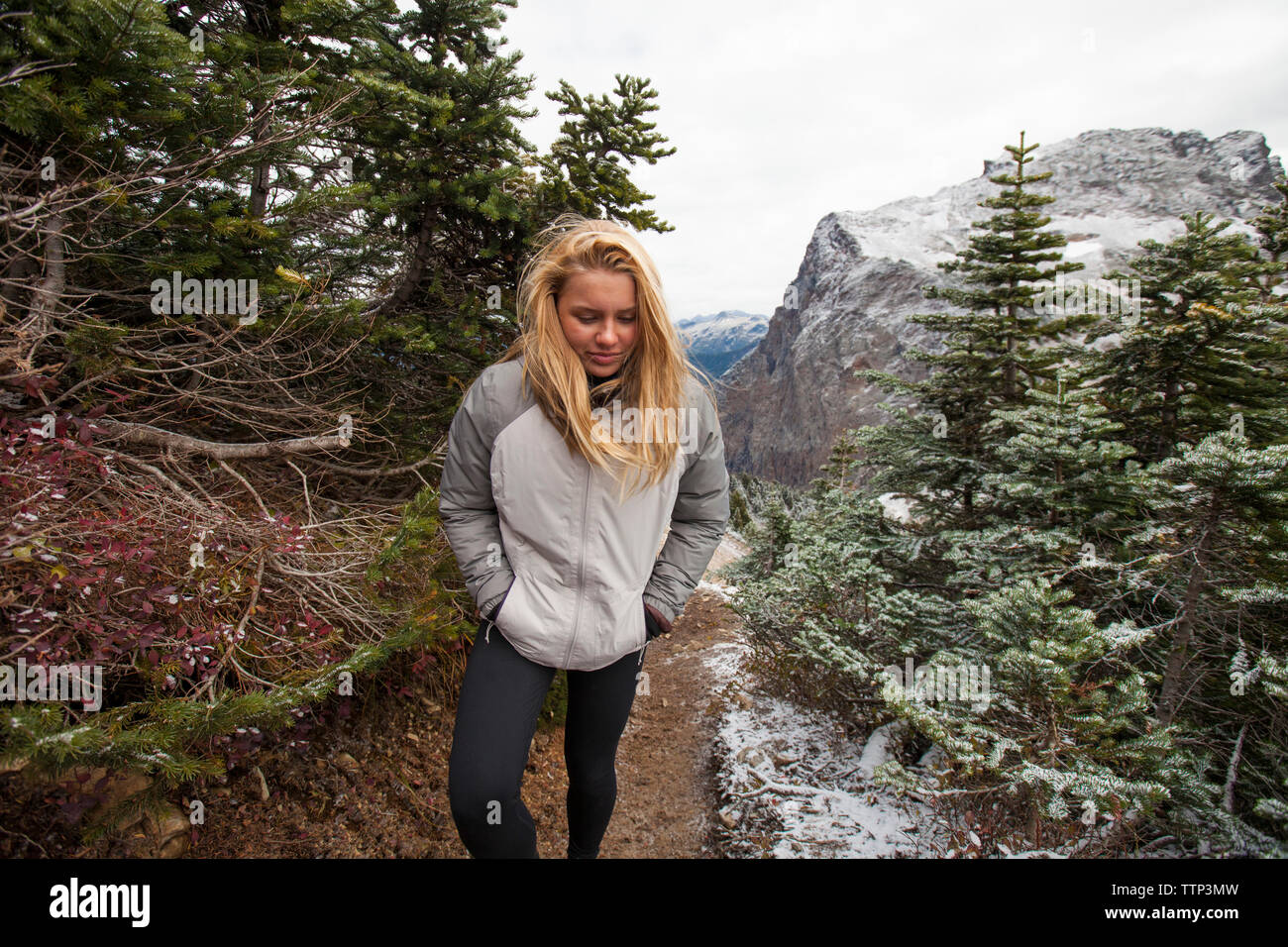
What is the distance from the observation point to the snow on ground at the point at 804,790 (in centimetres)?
325

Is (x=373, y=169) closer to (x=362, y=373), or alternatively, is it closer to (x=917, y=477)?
(x=362, y=373)

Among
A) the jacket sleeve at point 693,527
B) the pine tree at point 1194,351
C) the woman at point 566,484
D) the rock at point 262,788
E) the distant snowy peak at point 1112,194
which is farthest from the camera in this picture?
the distant snowy peak at point 1112,194

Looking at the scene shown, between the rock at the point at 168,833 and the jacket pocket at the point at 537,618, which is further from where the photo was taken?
the rock at the point at 168,833

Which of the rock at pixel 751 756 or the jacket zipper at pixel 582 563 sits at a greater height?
the jacket zipper at pixel 582 563

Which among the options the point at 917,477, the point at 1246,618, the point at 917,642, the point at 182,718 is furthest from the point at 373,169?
the point at 1246,618

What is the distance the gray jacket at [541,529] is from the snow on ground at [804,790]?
2.41 meters

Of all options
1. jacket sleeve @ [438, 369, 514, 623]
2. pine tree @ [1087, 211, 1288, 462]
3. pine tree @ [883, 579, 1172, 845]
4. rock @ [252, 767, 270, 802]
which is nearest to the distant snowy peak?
pine tree @ [1087, 211, 1288, 462]

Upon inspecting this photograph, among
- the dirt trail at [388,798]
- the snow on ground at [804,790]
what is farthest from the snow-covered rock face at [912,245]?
the dirt trail at [388,798]

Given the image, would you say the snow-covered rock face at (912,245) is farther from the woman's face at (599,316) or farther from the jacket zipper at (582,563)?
the jacket zipper at (582,563)

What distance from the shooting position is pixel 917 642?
12.9ft

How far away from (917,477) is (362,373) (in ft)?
15.5

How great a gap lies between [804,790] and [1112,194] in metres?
50.9

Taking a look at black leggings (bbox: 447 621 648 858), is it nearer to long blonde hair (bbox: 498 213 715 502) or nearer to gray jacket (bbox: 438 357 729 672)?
gray jacket (bbox: 438 357 729 672)
